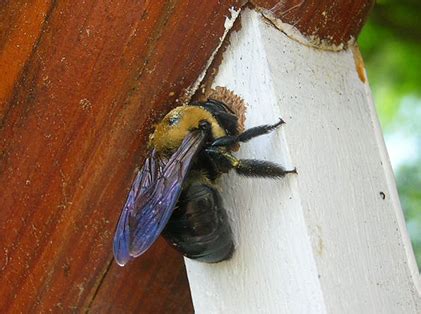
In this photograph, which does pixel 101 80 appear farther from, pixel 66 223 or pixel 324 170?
pixel 324 170

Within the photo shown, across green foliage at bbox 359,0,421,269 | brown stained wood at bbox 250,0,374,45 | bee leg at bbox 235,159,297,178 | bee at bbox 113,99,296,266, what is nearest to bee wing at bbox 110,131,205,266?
bee at bbox 113,99,296,266

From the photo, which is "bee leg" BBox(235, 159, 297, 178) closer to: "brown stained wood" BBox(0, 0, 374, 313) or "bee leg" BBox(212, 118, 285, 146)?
"bee leg" BBox(212, 118, 285, 146)

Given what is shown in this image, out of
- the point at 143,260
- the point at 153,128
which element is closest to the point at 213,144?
the point at 153,128

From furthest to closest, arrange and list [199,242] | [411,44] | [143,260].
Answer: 1. [411,44]
2. [143,260]
3. [199,242]

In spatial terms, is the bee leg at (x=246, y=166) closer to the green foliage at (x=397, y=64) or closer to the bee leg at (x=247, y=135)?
the bee leg at (x=247, y=135)

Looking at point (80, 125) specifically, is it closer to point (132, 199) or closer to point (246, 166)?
point (132, 199)

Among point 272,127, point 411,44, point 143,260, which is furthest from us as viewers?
point 411,44

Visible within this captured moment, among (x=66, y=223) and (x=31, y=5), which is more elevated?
(x=31, y=5)
